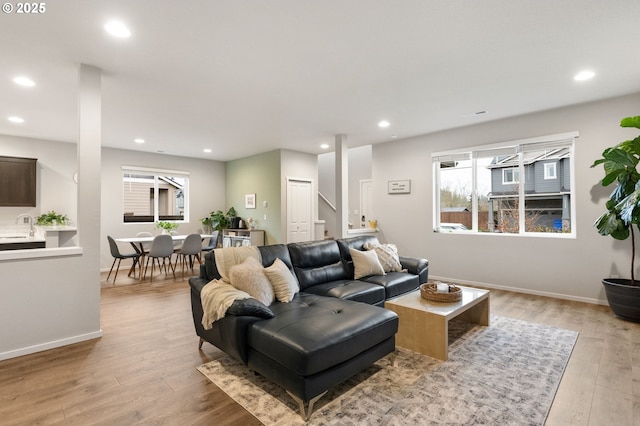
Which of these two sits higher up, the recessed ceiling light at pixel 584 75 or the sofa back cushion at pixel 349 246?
the recessed ceiling light at pixel 584 75

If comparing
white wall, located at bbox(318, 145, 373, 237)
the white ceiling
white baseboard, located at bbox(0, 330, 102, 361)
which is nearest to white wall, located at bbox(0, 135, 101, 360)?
white baseboard, located at bbox(0, 330, 102, 361)

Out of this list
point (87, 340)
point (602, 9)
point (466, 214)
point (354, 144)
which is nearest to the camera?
point (602, 9)

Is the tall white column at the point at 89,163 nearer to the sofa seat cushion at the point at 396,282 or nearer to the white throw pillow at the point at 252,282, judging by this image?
the white throw pillow at the point at 252,282

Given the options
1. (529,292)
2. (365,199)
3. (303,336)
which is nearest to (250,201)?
(365,199)

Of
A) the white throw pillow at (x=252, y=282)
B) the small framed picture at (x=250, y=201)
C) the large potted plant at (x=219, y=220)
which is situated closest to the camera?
the white throw pillow at (x=252, y=282)

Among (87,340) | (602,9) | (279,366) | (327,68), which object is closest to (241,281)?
(279,366)

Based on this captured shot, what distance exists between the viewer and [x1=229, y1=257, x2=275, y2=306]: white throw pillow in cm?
265

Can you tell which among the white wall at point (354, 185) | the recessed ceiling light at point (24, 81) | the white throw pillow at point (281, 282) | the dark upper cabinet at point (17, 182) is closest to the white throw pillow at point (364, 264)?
the white throw pillow at point (281, 282)

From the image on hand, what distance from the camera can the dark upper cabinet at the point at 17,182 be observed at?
5.74m

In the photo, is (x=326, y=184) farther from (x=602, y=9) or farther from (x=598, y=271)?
(x=602, y=9)

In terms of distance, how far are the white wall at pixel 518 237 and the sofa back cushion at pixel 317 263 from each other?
256 centimetres

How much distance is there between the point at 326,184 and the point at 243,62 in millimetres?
7096

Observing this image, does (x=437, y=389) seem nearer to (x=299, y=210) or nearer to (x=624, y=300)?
(x=624, y=300)

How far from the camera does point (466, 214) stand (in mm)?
5648
